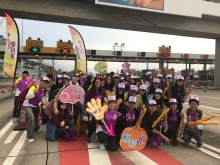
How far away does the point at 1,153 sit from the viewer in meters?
3.90

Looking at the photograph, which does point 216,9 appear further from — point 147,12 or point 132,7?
point 132,7

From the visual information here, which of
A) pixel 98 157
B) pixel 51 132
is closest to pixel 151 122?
pixel 98 157

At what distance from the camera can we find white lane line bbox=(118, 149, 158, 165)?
3594 millimetres

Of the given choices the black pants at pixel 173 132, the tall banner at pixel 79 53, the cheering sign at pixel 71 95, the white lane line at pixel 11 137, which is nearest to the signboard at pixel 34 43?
the tall banner at pixel 79 53

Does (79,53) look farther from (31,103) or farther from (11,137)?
(11,137)

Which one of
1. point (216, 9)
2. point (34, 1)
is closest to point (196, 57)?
point (216, 9)

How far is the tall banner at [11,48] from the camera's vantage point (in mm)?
6133

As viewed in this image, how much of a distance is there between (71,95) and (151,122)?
79.2 inches

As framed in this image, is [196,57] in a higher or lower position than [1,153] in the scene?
higher

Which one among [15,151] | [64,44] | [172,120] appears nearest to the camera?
[15,151]

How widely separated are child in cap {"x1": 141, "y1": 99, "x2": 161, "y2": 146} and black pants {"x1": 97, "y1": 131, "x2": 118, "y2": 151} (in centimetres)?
75

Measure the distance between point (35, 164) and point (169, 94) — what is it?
12.3 feet

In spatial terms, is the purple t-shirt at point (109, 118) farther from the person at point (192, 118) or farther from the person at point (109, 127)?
the person at point (192, 118)

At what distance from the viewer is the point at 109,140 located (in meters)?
4.20
